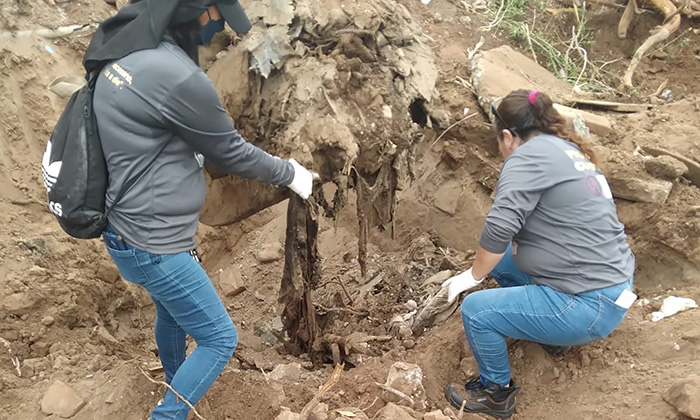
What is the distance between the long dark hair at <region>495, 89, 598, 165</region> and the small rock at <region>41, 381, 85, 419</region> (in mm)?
2374

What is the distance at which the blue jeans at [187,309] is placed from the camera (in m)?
2.01

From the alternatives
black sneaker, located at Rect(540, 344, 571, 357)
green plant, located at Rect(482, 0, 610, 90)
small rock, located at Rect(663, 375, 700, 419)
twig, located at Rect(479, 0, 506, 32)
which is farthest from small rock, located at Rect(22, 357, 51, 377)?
twig, located at Rect(479, 0, 506, 32)

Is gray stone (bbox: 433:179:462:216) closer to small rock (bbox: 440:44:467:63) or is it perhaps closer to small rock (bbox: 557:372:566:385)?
small rock (bbox: 440:44:467:63)

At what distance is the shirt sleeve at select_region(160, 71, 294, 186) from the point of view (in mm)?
1772

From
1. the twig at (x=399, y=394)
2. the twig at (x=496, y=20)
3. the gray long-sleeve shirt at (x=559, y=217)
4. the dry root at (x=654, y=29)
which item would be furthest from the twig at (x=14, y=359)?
the dry root at (x=654, y=29)

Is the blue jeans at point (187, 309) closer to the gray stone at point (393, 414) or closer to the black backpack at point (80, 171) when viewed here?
the black backpack at point (80, 171)

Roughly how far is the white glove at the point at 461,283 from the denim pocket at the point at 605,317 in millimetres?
547

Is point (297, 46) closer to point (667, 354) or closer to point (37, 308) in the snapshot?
point (37, 308)

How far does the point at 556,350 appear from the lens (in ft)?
9.29

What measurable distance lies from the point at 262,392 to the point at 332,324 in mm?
1250

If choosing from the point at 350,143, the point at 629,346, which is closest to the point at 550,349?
the point at 629,346

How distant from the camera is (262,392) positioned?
2688 mm

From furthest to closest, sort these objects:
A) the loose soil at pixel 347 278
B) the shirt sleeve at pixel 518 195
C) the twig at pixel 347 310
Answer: the twig at pixel 347 310 → the loose soil at pixel 347 278 → the shirt sleeve at pixel 518 195

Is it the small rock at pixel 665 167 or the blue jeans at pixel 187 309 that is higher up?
the blue jeans at pixel 187 309
